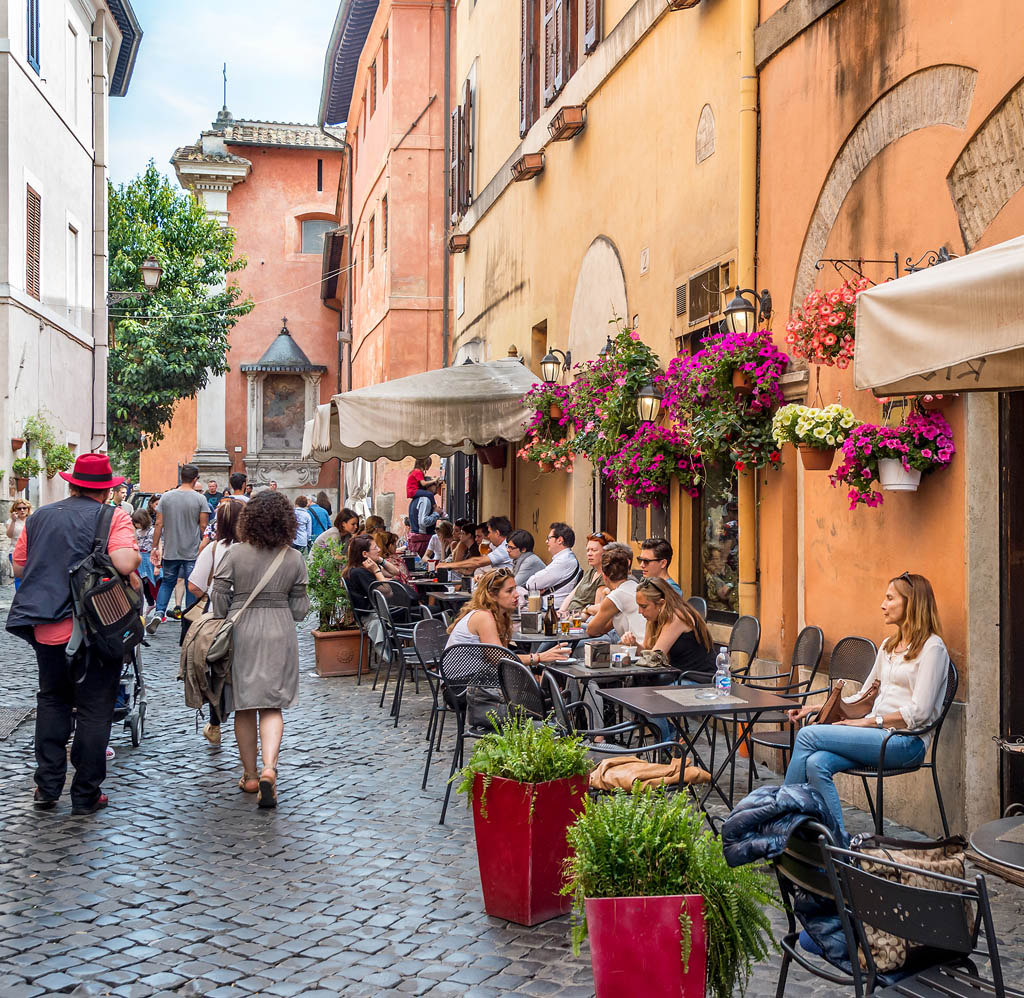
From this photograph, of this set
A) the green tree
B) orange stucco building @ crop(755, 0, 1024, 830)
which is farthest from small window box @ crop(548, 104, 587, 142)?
the green tree

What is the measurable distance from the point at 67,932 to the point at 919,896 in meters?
3.25

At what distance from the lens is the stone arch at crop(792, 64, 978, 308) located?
588 centimetres

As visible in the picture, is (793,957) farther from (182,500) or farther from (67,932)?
(182,500)

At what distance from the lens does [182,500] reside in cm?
1340

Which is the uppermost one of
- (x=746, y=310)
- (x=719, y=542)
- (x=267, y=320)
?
(x=267, y=320)

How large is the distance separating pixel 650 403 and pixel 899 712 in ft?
13.3

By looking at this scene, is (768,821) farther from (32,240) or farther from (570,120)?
(32,240)

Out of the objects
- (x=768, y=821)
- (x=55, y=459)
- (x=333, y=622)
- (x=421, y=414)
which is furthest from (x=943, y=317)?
(x=55, y=459)

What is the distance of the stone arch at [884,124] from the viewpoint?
5.88 m

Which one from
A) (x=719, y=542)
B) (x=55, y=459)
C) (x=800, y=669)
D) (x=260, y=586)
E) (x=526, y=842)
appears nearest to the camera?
(x=526, y=842)

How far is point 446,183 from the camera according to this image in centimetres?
2277

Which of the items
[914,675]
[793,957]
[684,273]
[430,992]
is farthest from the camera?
[684,273]

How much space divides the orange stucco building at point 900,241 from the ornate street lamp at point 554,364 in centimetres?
468

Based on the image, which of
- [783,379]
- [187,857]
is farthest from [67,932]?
[783,379]
